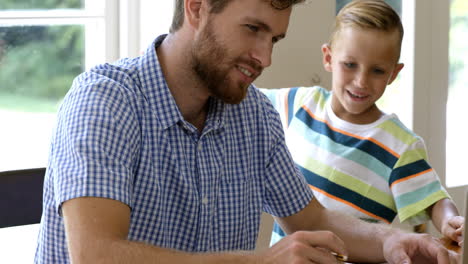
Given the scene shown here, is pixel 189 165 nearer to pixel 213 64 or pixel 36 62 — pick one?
pixel 213 64

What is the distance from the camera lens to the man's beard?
1476mm

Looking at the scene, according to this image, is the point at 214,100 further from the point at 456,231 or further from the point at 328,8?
the point at 328,8

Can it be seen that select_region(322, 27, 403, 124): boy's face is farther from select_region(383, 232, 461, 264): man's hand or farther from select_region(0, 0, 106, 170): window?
select_region(0, 0, 106, 170): window

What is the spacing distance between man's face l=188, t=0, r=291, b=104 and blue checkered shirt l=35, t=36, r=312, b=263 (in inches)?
Answer: 3.4

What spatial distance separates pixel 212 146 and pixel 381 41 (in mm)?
764

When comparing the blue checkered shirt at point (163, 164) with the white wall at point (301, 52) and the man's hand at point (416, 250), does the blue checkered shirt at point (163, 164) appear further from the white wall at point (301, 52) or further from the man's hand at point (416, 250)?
the white wall at point (301, 52)

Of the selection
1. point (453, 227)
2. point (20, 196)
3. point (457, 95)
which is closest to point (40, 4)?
point (20, 196)

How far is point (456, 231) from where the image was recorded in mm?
1763

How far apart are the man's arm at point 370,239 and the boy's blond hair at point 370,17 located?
64cm

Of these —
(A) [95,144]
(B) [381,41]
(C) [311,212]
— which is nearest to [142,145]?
(A) [95,144]

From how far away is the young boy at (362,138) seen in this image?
1.96 metres

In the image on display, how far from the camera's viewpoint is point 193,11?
149cm

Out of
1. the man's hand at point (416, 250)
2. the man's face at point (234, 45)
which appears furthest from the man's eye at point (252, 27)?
the man's hand at point (416, 250)

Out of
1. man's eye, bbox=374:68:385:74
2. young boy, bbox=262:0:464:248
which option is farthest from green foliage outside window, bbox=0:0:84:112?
man's eye, bbox=374:68:385:74
